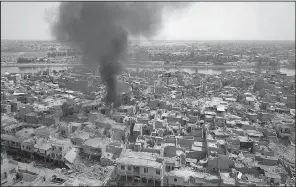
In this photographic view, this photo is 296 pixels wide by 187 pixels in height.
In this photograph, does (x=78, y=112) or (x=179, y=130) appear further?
(x=78, y=112)

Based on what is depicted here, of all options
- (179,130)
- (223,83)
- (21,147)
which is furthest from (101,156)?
(223,83)

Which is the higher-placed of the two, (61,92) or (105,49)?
(105,49)

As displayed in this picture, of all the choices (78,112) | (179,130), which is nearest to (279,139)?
(179,130)

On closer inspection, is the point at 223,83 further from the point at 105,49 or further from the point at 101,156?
the point at 101,156

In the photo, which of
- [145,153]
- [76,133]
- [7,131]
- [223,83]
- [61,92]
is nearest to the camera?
[145,153]

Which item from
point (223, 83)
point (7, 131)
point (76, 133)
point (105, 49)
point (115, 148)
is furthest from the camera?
point (223, 83)

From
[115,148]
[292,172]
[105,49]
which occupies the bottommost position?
[292,172]

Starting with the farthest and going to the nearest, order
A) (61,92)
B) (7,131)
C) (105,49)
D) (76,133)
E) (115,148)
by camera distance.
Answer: (61,92), (105,49), (76,133), (7,131), (115,148)

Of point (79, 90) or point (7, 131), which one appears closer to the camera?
point (7, 131)

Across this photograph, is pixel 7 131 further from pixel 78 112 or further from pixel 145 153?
pixel 145 153
